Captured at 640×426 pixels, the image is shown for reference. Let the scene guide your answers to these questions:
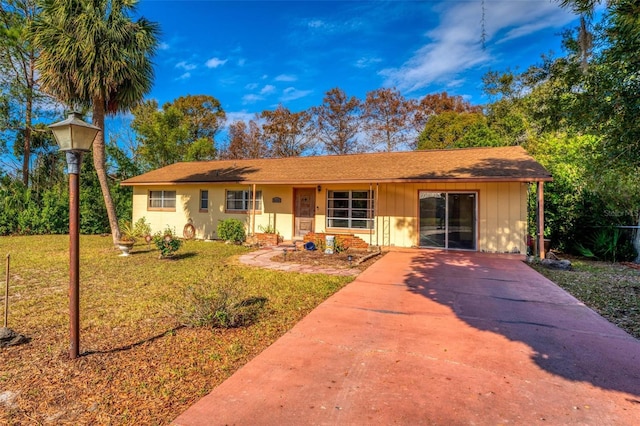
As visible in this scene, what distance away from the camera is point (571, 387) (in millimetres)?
2885

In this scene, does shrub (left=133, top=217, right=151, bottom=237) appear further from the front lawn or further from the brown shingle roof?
the front lawn

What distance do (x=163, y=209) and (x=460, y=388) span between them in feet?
50.6

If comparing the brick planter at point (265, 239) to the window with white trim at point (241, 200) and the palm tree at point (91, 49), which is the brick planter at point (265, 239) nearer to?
the window with white trim at point (241, 200)

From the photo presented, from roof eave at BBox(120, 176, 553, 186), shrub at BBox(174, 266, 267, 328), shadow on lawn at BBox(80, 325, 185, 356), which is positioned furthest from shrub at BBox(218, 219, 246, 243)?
shadow on lawn at BBox(80, 325, 185, 356)

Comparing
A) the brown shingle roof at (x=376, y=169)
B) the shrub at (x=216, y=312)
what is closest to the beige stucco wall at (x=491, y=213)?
the brown shingle roof at (x=376, y=169)

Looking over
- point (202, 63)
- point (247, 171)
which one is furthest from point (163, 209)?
point (202, 63)

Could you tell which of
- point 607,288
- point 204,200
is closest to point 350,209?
point 204,200

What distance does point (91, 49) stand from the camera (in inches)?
383

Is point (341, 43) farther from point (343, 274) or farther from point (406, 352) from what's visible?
point (406, 352)

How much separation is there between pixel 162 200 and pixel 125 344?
517 inches

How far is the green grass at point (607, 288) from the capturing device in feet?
16.1

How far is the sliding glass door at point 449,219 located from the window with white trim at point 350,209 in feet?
6.31

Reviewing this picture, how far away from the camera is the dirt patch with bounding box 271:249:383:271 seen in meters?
8.73

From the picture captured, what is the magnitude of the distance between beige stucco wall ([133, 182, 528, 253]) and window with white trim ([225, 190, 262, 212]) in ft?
0.76
